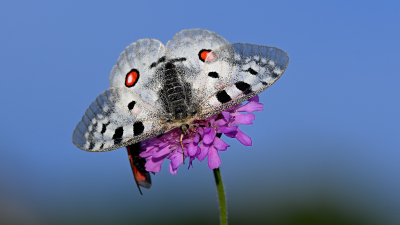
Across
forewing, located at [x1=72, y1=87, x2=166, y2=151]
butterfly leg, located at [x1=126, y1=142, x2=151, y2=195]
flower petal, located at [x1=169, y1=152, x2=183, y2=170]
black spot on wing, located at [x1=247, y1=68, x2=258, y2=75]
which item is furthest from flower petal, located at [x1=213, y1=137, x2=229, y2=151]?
butterfly leg, located at [x1=126, y1=142, x2=151, y2=195]

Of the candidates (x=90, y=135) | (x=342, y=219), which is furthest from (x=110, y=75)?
(x=342, y=219)

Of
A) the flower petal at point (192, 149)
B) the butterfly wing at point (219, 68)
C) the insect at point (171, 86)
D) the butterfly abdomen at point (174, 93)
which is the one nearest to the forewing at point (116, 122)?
the insect at point (171, 86)

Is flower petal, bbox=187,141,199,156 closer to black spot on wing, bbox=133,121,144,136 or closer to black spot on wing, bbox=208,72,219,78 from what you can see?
black spot on wing, bbox=133,121,144,136

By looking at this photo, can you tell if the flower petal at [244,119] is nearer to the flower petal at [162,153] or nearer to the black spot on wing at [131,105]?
the flower petal at [162,153]

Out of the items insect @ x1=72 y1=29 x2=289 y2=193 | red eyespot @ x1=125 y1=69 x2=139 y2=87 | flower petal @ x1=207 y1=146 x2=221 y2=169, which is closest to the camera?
flower petal @ x1=207 y1=146 x2=221 y2=169

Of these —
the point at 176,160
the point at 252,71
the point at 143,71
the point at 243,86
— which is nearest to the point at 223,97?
the point at 243,86

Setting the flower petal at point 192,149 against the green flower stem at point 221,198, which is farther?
the flower petal at point 192,149

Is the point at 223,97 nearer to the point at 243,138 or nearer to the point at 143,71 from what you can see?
the point at 243,138
